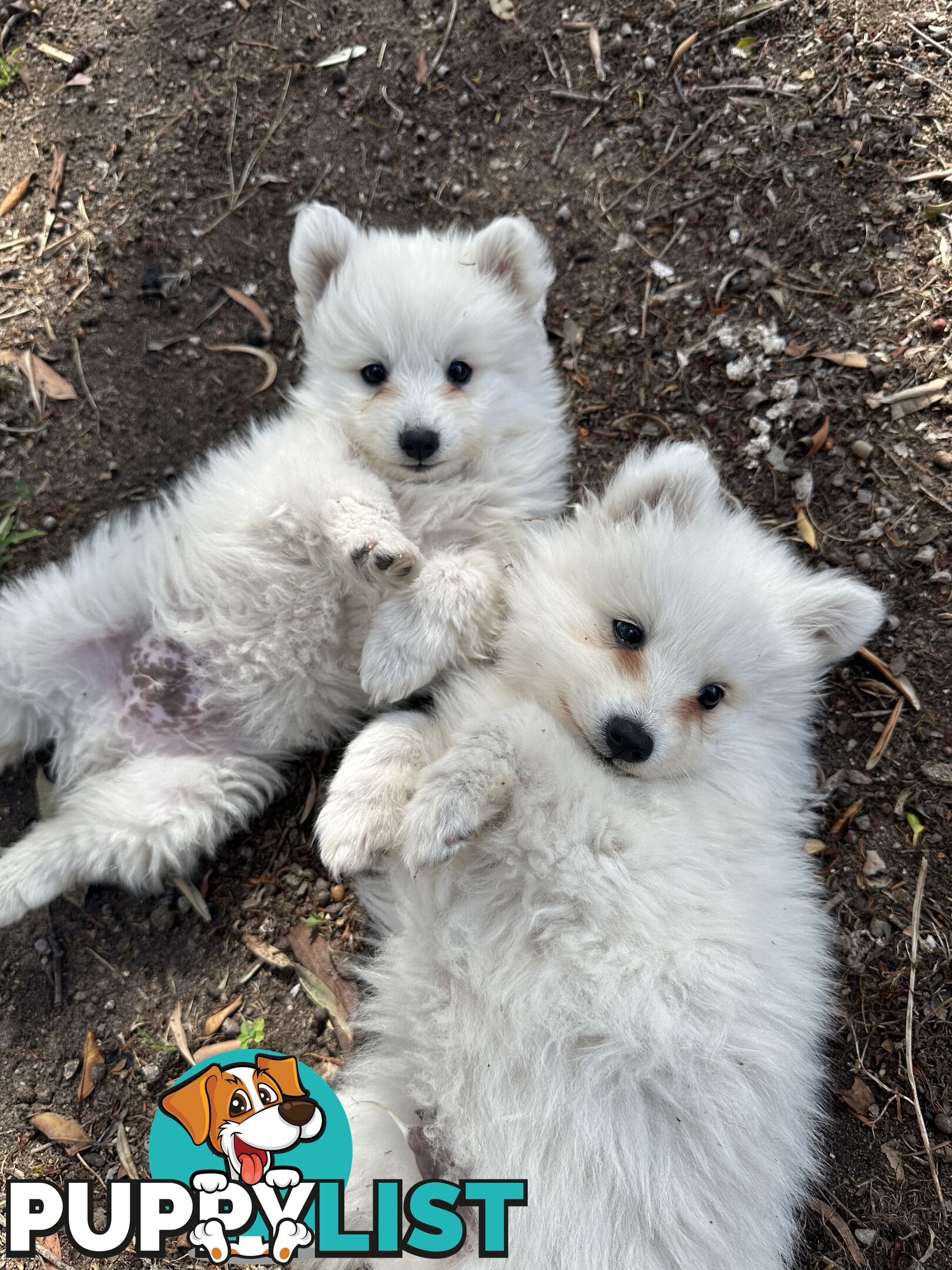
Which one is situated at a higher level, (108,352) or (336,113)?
(336,113)

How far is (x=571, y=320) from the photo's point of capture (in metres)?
3.48

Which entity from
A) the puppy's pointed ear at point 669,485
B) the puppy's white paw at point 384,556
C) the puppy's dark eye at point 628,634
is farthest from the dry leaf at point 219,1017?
the puppy's pointed ear at point 669,485

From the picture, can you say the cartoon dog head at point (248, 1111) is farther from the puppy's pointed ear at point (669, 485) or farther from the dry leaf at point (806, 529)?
the dry leaf at point (806, 529)

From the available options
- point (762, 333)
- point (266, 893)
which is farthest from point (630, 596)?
point (266, 893)

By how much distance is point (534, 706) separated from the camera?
2.35 metres

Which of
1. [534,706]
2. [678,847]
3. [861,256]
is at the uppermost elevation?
[861,256]

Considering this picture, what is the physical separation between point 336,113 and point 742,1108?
427cm

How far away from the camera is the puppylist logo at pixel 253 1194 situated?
7.00 ft

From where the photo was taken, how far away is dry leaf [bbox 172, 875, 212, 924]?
3.03 meters

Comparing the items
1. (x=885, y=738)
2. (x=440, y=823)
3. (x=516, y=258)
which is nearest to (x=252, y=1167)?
(x=440, y=823)

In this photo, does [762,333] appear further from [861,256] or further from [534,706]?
[534,706]

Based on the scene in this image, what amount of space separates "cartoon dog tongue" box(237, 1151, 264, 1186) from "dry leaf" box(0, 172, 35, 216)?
410cm

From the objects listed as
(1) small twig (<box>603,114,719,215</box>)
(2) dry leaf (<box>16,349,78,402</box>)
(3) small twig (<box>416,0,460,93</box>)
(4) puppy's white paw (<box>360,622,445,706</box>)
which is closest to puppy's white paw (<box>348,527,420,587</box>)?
(4) puppy's white paw (<box>360,622,445,706</box>)

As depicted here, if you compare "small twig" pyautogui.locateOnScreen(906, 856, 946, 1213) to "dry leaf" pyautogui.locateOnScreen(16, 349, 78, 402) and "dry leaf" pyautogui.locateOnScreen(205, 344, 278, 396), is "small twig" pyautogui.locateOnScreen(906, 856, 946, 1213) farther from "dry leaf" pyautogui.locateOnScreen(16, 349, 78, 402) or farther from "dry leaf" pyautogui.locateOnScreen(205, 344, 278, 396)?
"dry leaf" pyautogui.locateOnScreen(16, 349, 78, 402)
